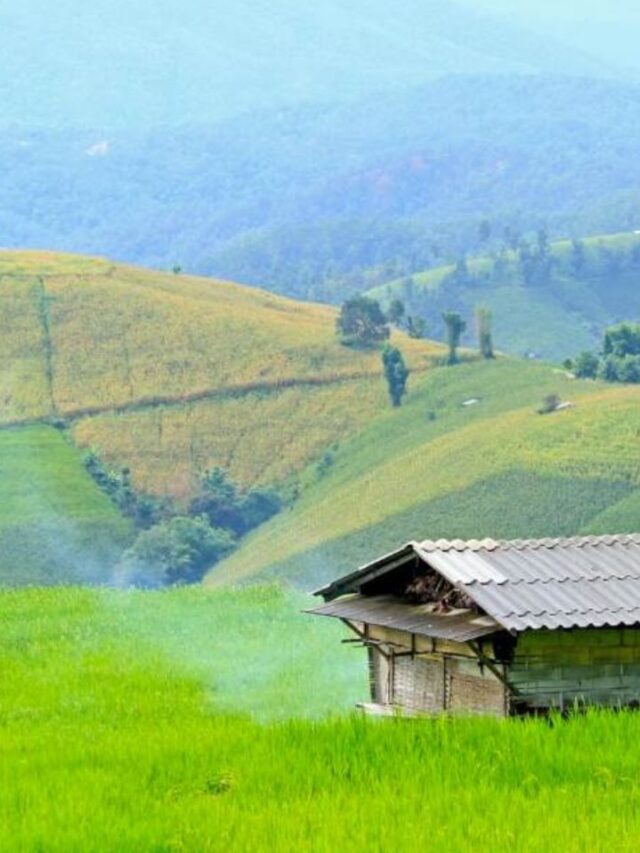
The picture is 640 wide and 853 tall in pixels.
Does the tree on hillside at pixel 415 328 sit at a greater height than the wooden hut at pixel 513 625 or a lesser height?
lesser

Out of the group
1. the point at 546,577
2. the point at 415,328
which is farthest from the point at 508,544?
the point at 415,328

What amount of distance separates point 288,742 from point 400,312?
364ft

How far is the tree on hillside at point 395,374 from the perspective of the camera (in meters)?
Result: 108

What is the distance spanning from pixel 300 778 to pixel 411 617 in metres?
3.59

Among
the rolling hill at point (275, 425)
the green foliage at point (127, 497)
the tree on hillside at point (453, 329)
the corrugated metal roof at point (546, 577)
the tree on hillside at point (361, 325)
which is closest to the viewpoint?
the corrugated metal roof at point (546, 577)

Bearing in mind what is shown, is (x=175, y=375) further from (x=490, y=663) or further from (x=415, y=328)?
(x=490, y=663)

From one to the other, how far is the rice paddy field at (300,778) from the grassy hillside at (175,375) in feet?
269

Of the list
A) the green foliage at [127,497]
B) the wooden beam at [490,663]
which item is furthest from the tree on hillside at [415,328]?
the wooden beam at [490,663]

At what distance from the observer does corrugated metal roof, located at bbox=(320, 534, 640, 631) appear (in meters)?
16.2

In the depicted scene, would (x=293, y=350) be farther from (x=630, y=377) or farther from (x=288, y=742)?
(x=288, y=742)

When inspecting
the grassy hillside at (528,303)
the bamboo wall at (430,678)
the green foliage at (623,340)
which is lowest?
the grassy hillside at (528,303)

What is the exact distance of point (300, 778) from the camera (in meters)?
14.3

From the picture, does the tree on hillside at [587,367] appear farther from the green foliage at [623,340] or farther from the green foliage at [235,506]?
the green foliage at [235,506]

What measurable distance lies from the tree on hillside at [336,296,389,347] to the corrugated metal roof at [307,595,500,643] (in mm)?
99877
